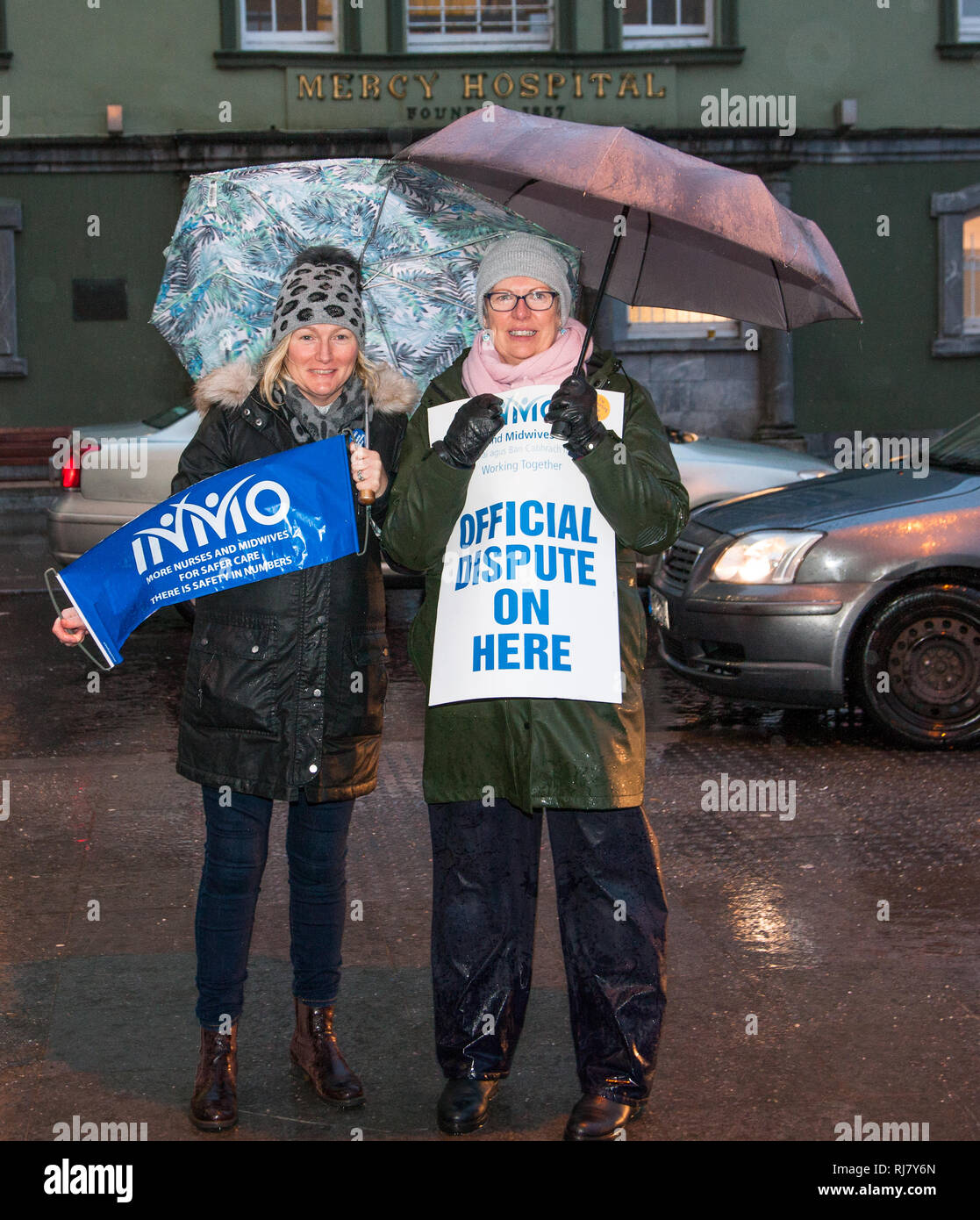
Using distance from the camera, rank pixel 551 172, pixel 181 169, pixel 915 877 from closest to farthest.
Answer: pixel 551 172 → pixel 915 877 → pixel 181 169

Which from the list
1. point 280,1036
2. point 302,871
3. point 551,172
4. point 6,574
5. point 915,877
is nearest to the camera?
point 551,172

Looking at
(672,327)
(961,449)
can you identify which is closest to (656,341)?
(672,327)

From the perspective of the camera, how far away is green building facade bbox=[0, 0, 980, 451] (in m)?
18.0

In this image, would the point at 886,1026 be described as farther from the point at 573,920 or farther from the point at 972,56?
the point at 972,56

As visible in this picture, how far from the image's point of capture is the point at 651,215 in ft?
13.4

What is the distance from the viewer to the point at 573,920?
12.0 ft

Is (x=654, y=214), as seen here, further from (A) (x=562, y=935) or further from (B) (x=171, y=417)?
(B) (x=171, y=417)

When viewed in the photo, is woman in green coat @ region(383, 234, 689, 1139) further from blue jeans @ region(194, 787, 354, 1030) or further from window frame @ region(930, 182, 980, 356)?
window frame @ region(930, 182, 980, 356)

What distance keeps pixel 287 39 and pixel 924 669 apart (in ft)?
45.0

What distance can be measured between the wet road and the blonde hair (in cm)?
163

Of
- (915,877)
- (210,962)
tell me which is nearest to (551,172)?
(210,962)

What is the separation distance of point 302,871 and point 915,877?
2451 millimetres

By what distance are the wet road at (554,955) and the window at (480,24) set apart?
1307 cm

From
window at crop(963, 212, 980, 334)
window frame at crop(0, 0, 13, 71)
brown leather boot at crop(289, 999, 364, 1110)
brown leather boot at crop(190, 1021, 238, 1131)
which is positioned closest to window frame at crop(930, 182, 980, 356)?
window at crop(963, 212, 980, 334)
